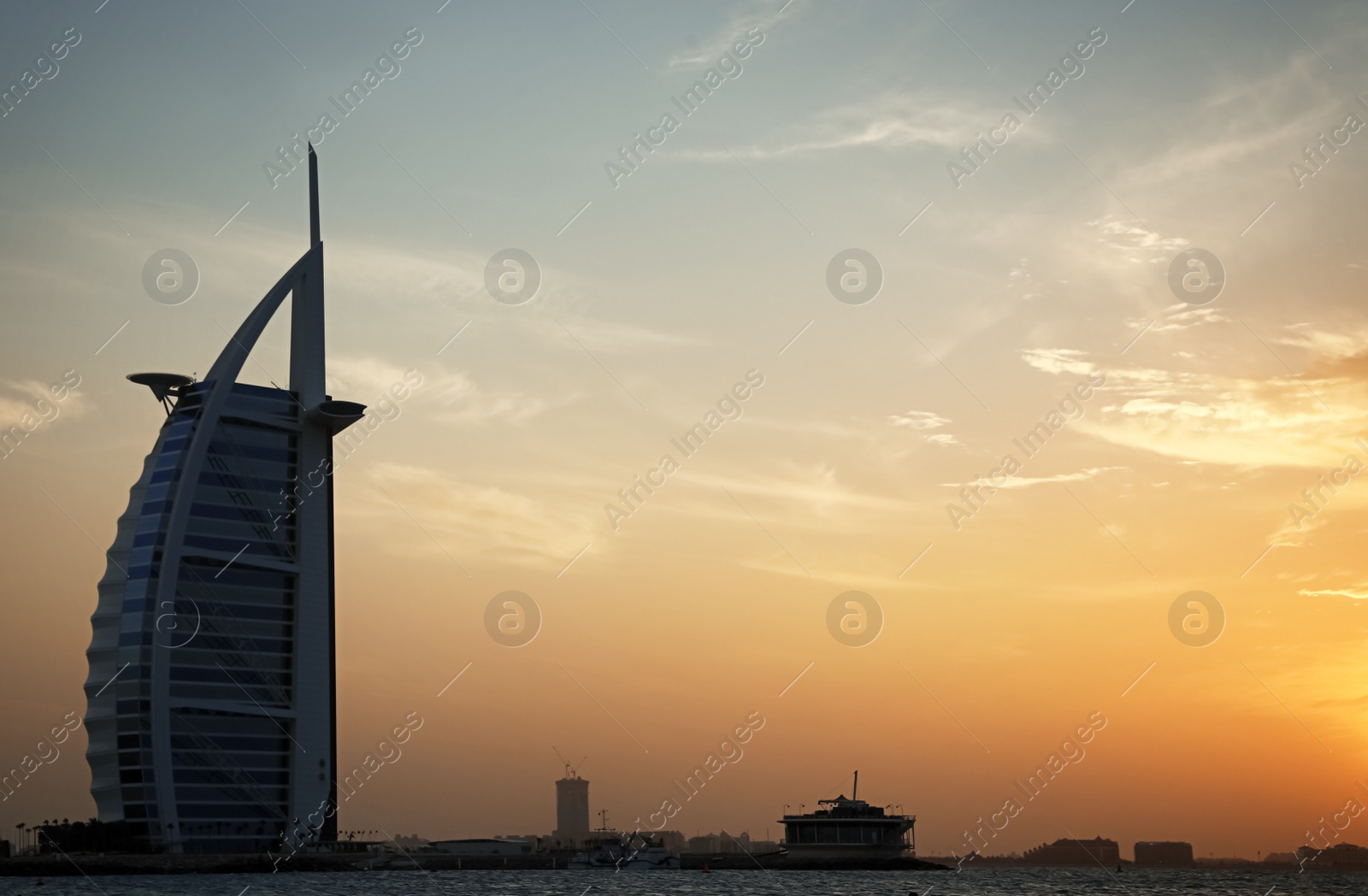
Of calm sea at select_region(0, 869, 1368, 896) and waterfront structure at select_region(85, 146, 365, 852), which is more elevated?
waterfront structure at select_region(85, 146, 365, 852)

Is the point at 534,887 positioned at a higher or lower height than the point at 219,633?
lower

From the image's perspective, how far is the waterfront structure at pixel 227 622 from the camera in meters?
166

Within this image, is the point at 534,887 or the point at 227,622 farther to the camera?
the point at 227,622

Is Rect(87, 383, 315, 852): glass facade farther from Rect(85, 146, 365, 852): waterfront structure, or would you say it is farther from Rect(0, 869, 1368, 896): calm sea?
Rect(0, 869, 1368, 896): calm sea

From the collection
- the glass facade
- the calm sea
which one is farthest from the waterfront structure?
the calm sea

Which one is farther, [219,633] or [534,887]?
[219,633]

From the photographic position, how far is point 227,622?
176750 millimetres

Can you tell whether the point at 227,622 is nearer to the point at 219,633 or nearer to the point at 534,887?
the point at 219,633

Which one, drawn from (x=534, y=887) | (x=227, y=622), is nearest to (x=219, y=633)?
(x=227, y=622)

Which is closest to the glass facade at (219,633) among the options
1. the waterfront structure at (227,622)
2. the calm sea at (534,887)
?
the waterfront structure at (227,622)

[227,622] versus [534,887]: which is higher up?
[227,622]

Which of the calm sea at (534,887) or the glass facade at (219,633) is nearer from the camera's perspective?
the calm sea at (534,887)

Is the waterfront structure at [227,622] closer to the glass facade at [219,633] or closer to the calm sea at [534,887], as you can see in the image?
the glass facade at [219,633]

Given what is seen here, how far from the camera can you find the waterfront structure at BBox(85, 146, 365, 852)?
165500 mm
